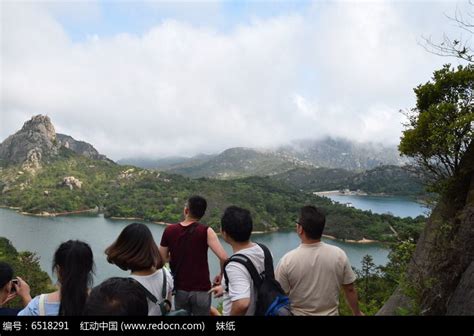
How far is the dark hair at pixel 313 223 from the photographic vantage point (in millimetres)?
2395

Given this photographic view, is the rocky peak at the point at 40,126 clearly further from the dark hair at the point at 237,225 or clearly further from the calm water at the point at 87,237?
the dark hair at the point at 237,225

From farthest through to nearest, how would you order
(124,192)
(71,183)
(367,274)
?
(71,183) → (124,192) → (367,274)

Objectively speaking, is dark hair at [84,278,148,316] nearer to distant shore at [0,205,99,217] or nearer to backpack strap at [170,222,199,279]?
backpack strap at [170,222,199,279]

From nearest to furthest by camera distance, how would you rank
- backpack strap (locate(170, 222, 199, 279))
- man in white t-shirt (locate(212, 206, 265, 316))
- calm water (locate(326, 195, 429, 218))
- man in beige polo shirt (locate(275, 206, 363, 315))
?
man in white t-shirt (locate(212, 206, 265, 316)) → man in beige polo shirt (locate(275, 206, 363, 315)) → backpack strap (locate(170, 222, 199, 279)) → calm water (locate(326, 195, 429, 218))

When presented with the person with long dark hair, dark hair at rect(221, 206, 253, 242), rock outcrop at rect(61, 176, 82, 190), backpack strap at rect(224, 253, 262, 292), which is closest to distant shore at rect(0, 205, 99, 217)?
rock outcrop at rect(61, 176, 82, 190)

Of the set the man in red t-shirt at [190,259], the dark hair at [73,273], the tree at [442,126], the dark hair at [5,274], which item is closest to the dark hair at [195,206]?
the man in red t-shirt at [190,259]

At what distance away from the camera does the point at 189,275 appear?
2754 mm

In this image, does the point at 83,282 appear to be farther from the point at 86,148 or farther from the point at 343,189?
the point at 86,148

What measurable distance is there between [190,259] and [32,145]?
102064 millimetres

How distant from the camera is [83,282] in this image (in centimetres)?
197

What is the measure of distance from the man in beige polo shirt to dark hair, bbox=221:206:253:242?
1.21ft

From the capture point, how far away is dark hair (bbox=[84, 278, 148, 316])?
169 cm

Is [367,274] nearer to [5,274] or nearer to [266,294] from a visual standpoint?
[266,294]

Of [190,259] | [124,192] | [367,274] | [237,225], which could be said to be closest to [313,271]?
[237,225]
